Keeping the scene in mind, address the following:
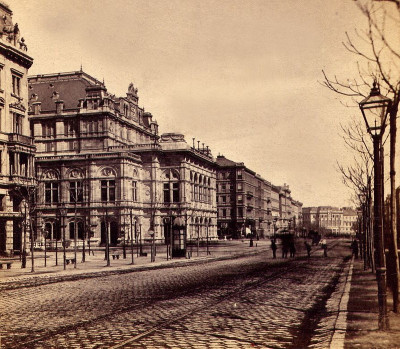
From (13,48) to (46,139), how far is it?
114 feet

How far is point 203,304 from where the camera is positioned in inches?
547

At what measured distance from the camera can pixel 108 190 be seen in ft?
208

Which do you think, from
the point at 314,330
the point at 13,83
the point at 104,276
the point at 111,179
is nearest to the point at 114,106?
the point at 111,179

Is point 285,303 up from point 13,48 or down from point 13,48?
down

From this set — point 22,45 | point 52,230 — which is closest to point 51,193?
point 52,230

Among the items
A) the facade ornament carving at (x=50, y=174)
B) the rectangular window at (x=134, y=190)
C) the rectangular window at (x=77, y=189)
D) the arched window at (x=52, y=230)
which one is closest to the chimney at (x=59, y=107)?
the facade ornament carving at (x=50, y=174)

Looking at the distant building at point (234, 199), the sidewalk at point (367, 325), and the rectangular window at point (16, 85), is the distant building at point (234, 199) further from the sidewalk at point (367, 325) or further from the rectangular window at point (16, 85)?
the sidewalk at point (367, 325)

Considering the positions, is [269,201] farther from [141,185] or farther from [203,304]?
[203,304]

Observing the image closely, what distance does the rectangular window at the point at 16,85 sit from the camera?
126ft

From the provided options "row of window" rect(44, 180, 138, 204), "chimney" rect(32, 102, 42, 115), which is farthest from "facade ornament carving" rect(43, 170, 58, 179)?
"chimney" rect(32, 102, 42, 115)

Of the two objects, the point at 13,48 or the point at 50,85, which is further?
the point at 50,85

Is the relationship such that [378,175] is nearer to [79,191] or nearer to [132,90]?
[79,191]

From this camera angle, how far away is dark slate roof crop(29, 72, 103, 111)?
2832 inches

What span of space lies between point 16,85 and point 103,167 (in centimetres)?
2583
